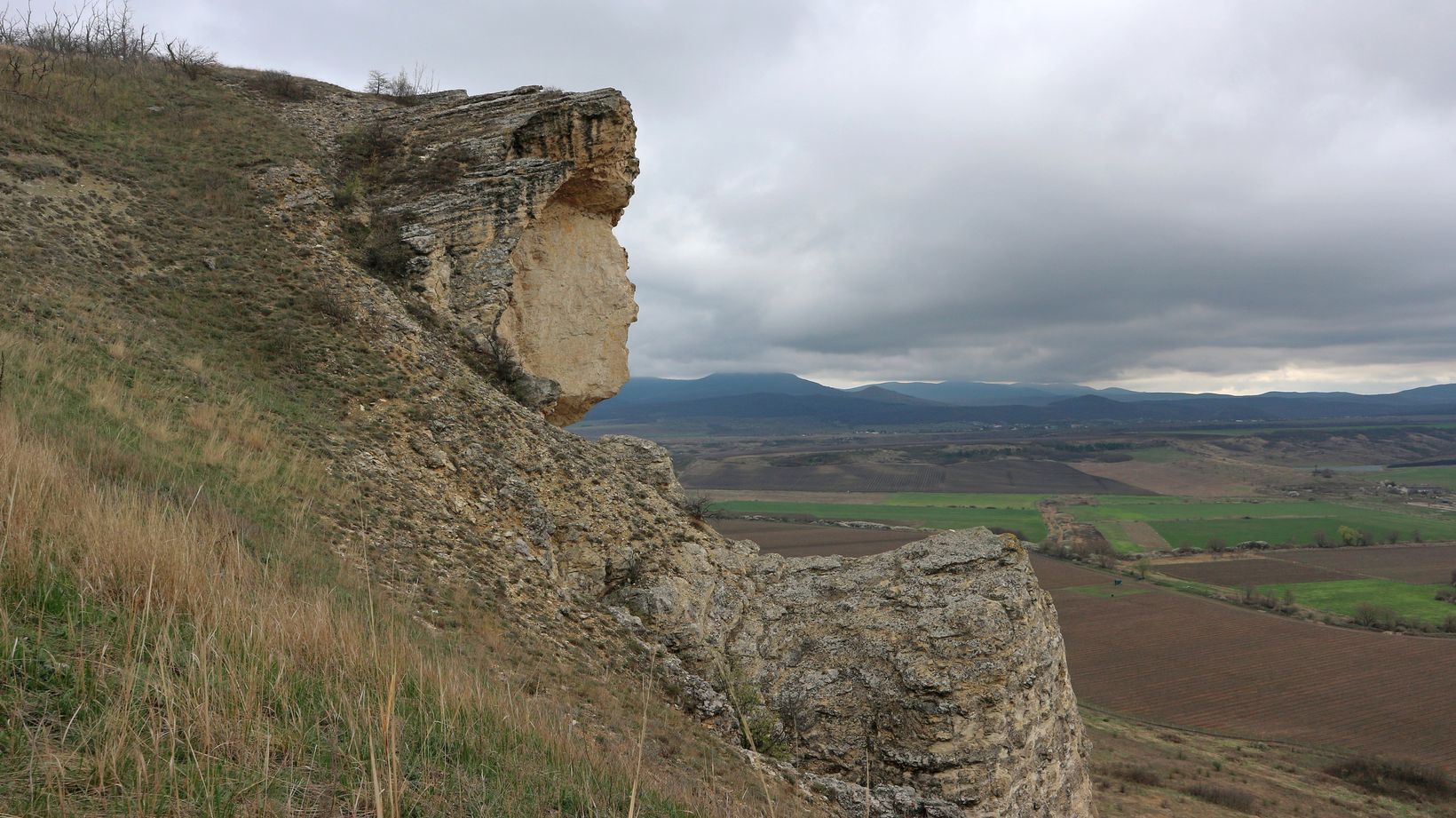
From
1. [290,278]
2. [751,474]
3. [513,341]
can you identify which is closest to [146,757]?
[290,278]

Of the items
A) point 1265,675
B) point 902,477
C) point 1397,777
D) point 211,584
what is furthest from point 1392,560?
point 211,584

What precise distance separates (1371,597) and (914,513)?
53.6 meters

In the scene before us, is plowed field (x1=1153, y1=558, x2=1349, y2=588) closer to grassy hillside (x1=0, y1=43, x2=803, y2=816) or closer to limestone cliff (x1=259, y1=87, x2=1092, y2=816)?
limestone cliff (x1=259, y1=87, x2=1092, y2=816)

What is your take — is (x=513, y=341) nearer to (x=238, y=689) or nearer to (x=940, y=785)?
(x=940, y=785)

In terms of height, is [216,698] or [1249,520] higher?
[216,698]

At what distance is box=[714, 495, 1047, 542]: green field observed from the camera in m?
97.2

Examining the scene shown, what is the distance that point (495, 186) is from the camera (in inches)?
810

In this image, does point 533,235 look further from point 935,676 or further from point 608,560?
point 935,676

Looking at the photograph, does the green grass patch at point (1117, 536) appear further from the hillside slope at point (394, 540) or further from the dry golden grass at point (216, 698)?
the dry golden grass at point (216, 698)

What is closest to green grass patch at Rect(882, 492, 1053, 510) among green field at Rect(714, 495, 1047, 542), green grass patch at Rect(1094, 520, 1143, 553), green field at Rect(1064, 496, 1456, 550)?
green field at Rect(714, 495, 1047, 542)

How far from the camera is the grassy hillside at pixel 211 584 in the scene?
2.99 metres

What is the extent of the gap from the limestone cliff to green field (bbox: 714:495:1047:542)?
253ft

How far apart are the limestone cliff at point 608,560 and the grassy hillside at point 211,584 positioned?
3.37 feet

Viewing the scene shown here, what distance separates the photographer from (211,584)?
434 centimetres
